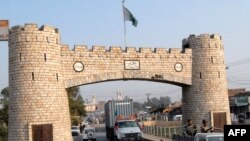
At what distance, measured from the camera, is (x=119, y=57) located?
85.5ft

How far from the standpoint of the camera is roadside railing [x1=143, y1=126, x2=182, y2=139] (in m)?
27.0

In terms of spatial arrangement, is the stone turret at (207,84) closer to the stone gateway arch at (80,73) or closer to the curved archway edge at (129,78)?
the stone gateway arch at (80,73)

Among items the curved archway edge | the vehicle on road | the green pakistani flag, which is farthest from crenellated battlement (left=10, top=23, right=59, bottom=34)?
the vehicle on road

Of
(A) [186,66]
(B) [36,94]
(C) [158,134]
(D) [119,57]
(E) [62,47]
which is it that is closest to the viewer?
(B) [36,94]

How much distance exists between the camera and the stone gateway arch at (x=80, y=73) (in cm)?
2256

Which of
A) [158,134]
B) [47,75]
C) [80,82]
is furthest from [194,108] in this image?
[47,75]

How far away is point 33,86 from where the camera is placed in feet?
73.8

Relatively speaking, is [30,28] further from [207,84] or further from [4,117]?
[4,117]

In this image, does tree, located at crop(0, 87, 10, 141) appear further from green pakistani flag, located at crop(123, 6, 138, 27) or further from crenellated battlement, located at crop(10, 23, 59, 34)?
crenellated battlement, located at crop(10, 23, 59, 34)

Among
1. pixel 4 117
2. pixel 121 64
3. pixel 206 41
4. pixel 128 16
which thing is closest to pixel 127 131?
pixel 121 64

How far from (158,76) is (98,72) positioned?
13.1 ft

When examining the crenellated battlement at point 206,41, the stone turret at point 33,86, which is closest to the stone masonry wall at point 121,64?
the crenellated battlement at point 206,41

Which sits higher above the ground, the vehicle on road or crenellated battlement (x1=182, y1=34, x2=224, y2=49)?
crenellated battlement (x1=182, y1=34, x2=224, y2=49)

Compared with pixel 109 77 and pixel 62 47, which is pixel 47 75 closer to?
pixel 62 47
